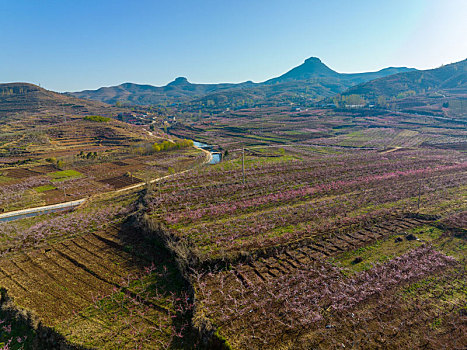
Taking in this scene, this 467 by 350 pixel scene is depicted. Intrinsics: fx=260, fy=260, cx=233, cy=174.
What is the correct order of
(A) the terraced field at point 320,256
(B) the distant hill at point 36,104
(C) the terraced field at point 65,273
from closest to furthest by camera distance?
(A) the terraced field at point 320,256, (C) the terraced field at point 65,273, (B) the distant hill at point 36,104

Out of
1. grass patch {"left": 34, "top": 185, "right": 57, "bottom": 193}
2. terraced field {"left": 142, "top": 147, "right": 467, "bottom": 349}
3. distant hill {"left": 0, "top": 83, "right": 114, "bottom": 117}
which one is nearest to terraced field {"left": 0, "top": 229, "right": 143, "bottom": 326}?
terraced field {"left": 142, "top": 147, "right": 467, "bottom": 349}

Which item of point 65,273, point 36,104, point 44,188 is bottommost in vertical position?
point 65,273

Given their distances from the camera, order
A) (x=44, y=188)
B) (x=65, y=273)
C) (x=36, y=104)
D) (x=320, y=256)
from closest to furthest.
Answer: (x=65, y=273), (x=320, y=256), (x=44, y=188), (x=36, y=104)

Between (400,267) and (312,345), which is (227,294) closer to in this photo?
(312,345)

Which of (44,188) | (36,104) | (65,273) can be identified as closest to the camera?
(65,273)

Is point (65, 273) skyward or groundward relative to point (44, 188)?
groundward

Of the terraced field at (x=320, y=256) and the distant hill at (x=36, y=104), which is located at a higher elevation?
the distant hill at (x=36, y=104)

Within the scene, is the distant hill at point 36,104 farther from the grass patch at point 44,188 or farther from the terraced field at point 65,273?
the terraced field at point 65,273

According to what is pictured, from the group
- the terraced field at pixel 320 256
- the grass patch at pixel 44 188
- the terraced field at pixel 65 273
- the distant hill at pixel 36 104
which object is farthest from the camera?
the distant hill at pixel 36 104

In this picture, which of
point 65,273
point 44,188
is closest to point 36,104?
point 44,188

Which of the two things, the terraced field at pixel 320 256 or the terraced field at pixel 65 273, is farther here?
the terraced field at pixel 65 273

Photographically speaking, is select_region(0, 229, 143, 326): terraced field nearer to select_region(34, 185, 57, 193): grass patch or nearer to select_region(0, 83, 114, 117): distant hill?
select_region(34, 185, 57, 193): grass patch

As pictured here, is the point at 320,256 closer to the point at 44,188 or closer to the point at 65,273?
the point at 65,273

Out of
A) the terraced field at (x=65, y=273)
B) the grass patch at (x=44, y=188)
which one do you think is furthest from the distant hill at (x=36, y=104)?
the terraced field at (x=65, y=273)
